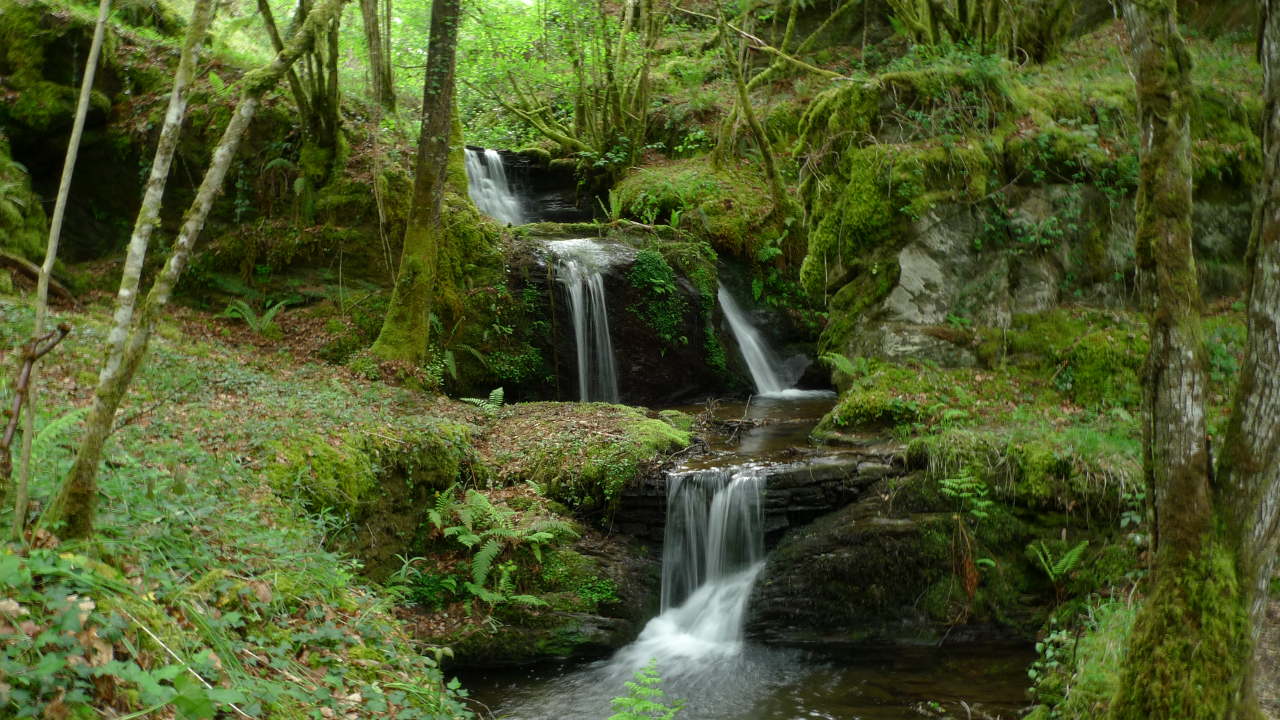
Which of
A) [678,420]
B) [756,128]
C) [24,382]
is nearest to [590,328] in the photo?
[678,420]

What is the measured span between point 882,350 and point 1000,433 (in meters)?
2.49

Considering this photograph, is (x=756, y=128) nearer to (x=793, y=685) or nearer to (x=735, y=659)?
(x=735, y=659)

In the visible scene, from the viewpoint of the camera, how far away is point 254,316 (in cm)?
1089

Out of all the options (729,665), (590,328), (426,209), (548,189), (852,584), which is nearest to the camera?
(729,665)

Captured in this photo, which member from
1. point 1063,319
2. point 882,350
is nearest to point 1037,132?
point 1063,319

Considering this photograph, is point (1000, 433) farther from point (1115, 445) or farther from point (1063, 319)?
point (1063, 319)

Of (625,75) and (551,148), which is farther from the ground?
(625,75)

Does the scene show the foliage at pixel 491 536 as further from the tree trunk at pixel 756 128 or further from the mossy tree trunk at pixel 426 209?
the tree trunk at pixel 756 128

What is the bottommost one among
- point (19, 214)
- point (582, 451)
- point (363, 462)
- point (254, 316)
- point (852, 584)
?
point (852, 584)

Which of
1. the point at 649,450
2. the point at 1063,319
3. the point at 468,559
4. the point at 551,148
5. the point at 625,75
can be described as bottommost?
the point at 468,559

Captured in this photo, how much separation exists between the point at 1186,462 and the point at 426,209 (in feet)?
31.3

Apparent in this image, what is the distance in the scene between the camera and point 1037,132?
33.7 ft

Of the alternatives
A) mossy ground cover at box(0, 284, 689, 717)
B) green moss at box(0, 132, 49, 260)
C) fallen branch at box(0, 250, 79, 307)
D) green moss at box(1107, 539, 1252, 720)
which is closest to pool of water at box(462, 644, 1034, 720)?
mossy ground cover at box(0, 284, 689, 717)

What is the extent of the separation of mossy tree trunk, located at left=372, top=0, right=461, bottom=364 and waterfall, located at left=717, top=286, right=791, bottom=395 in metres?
5.65
